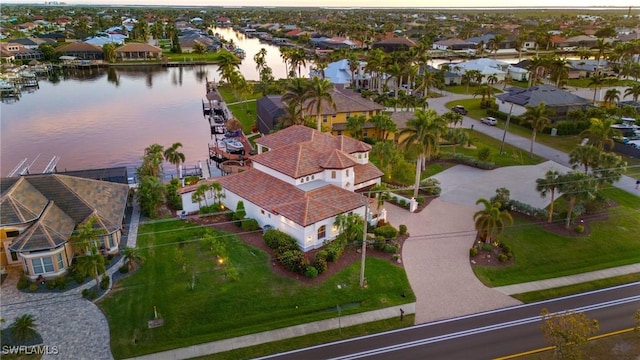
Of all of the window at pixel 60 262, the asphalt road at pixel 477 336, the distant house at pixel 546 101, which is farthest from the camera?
the distant house at pixel 546 101

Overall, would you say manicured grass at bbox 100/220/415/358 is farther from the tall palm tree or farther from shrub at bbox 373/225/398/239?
the tall palm tree

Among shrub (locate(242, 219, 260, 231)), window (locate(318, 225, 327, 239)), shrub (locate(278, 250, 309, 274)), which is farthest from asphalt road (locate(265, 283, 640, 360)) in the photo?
shrub (locate(242, 219, 260, 231))

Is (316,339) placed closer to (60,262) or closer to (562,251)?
(60,262)

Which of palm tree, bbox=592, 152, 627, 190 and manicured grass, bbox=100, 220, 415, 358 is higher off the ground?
palm tree, bbox=592, 152, 627, 190

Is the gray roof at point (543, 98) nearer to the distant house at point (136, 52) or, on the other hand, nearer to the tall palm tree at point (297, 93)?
the tall palm tree at point (297, 93)

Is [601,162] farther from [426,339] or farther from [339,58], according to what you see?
Answer: [339,58]

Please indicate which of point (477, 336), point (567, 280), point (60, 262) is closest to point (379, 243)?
point (477, 336)

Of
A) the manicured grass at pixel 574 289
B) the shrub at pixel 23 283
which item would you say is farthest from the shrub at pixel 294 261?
the shrub at pixel 23 283
